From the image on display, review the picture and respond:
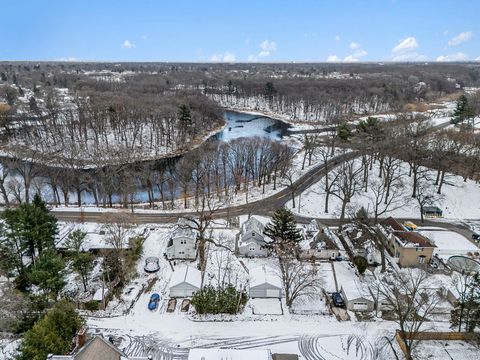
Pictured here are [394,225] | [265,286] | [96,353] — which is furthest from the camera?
[394,225]

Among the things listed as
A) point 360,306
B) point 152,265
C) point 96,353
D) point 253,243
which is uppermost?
point 96,353

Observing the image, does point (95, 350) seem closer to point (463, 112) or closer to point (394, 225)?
point (394, 225)

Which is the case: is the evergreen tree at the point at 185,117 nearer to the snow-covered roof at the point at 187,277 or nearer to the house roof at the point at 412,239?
the snow-covered roof at the point at 187,277

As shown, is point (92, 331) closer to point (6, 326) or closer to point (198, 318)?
point (6, 326)

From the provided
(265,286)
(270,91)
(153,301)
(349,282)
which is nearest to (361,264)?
(349,282)

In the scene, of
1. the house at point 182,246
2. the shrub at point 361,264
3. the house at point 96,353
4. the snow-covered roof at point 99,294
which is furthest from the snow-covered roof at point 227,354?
the shrub at point 361,264

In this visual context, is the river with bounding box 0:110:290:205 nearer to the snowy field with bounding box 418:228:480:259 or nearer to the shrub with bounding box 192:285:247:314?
the shrub with bounding box 192:285:247:314

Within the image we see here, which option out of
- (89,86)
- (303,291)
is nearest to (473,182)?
(303,291)
